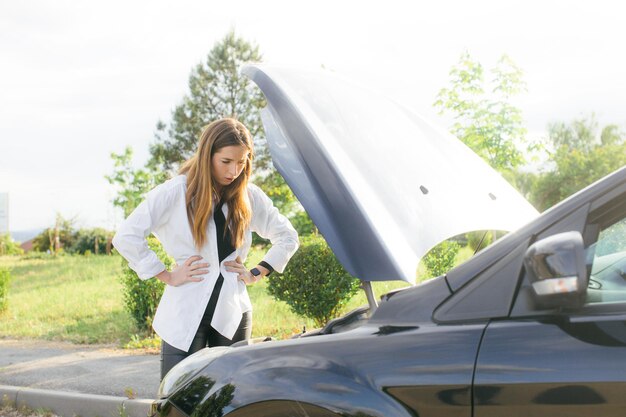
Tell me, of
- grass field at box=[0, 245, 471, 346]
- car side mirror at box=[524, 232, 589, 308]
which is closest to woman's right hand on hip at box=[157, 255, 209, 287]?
car side mirror at box=[524, 232, 589, 308]

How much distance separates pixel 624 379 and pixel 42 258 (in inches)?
1107

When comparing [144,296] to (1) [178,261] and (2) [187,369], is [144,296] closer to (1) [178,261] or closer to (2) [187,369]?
(1) [178,261]

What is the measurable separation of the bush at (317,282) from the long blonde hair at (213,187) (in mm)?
4547

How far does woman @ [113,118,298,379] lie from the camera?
3.46m

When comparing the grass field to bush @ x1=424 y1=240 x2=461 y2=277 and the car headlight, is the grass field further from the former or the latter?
the car headlight

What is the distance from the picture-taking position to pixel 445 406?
1912mm

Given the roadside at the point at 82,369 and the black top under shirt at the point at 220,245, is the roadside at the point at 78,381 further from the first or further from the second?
the black top under shirt at the point at 220,245

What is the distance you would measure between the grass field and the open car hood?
5442 millimetres

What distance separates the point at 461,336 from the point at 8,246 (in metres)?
39.3

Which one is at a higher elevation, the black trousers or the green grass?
the black trousers

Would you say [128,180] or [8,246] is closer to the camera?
[128,180]

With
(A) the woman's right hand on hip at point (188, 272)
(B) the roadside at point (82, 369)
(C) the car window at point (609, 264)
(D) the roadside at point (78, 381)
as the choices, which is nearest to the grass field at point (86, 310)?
(B) the roadside at point (82, 369)

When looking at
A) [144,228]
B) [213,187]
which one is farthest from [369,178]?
[144,228]

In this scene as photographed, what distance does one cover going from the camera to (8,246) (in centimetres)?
3772
